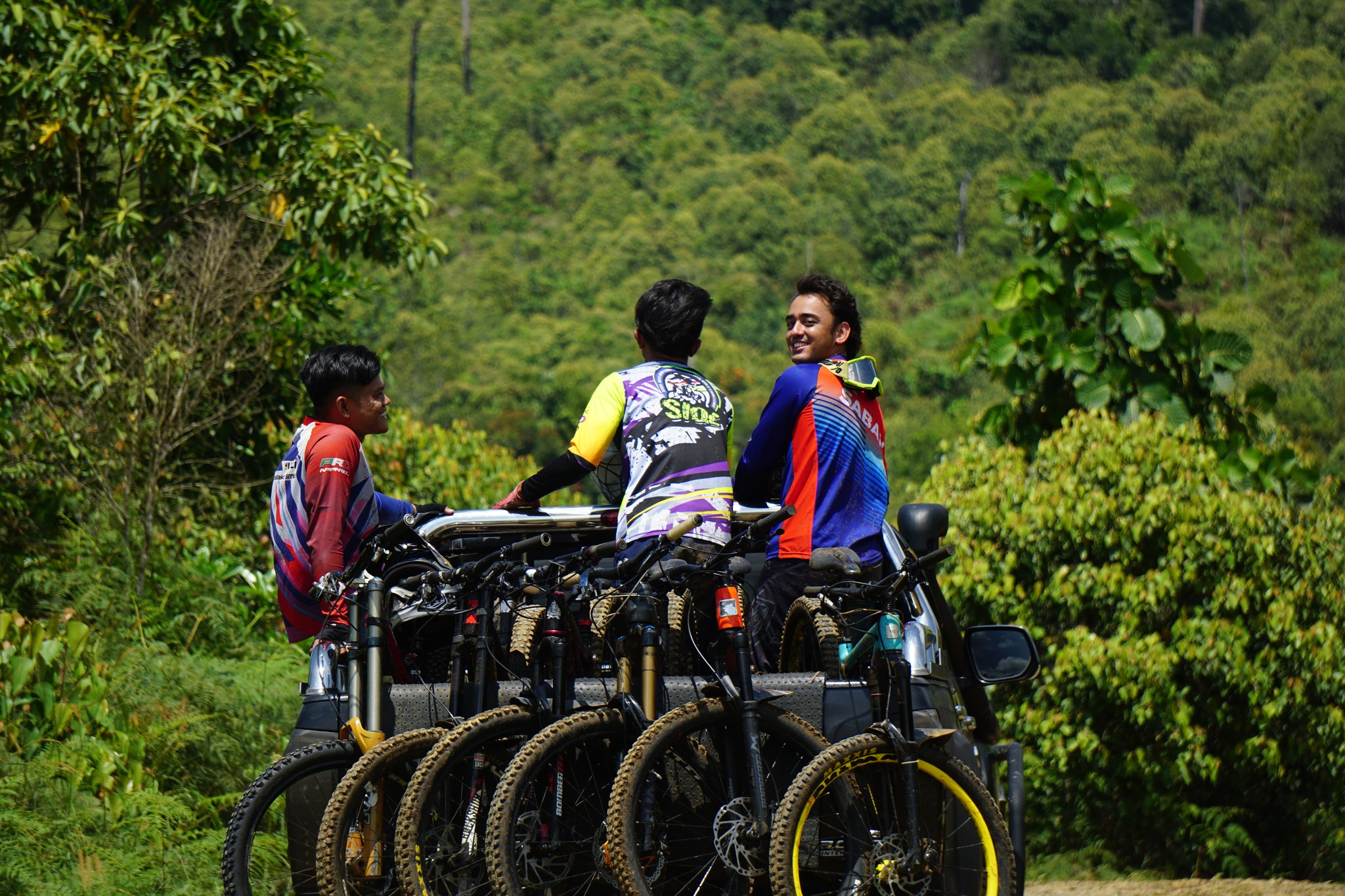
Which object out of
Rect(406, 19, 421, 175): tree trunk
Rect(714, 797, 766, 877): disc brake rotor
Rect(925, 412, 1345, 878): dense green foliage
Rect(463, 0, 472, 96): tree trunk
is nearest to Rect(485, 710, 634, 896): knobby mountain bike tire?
Rect(714, 797, 766, 877): disc brake rotor

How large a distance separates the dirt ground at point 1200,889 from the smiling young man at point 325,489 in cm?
424

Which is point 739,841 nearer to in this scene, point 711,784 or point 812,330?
point 711,784

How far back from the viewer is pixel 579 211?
88812mm

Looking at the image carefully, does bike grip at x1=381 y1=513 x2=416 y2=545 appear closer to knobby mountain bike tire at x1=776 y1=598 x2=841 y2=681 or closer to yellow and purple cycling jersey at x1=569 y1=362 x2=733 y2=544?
yellow and purple cycling jersey at x1=569 y1=362 x2=733 y2=544

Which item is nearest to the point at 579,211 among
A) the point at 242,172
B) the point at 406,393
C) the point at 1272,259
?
the point at 406,393

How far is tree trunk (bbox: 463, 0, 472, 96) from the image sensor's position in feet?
331

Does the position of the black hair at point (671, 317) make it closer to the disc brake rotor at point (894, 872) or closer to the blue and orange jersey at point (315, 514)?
the blue and orange jersey at point (315, 514)

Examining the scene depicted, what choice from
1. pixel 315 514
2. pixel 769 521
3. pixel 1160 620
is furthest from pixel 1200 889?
pixel 315 514

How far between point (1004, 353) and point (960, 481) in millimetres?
996

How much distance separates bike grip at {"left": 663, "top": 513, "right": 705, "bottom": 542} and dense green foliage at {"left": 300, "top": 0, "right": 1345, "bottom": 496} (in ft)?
177

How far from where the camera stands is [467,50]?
10256cm

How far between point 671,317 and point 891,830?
1.62m

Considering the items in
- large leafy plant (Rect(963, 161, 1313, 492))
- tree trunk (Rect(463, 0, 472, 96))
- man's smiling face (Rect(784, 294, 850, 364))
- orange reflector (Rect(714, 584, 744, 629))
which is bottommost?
orange reflector (Rect(714, 584, 744, 629))

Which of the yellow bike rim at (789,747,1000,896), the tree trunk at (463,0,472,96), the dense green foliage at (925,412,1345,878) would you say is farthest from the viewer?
the tree trunk at (463,0,472,96)
